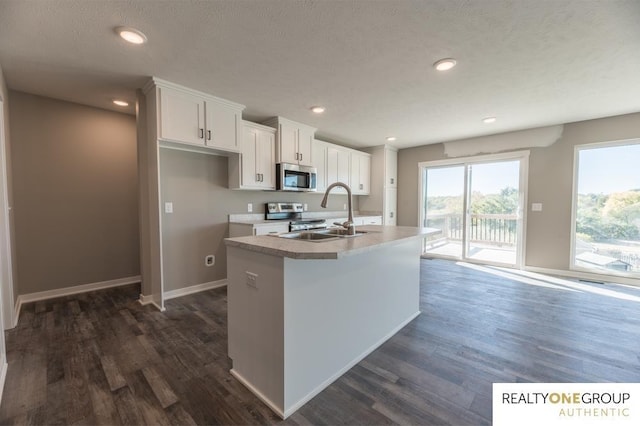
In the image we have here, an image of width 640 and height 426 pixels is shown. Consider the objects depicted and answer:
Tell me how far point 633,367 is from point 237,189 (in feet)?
13.5

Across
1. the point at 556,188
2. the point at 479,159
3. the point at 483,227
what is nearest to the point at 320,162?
the point at 479,159

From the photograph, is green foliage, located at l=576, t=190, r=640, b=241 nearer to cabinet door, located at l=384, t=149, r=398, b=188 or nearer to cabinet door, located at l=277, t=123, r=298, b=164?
cabinet door, located at l=384, t=149, r=398, b=188

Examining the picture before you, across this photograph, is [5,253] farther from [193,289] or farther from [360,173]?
[360,173]

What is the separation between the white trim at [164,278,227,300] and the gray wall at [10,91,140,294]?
3.44 ft

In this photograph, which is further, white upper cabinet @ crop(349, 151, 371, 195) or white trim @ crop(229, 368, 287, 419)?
white upper cabinet @ crop(349, 151, 371, 195)

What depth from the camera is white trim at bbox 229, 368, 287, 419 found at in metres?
1.48

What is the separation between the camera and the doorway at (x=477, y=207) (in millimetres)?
4762

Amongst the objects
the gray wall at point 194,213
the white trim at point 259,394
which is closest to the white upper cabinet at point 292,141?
the gray wall at point 194,213

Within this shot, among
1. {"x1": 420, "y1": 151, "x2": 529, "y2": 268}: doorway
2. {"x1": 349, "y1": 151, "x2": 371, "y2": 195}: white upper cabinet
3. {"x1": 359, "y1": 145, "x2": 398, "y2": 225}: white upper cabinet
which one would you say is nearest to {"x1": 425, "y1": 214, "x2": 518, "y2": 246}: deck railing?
{"x1": 420, "y1": 151, "x2": 529, "y2": 268}: doorway

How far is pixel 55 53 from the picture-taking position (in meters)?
2.24

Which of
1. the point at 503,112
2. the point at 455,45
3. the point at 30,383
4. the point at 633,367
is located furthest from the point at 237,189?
the point at 633,367

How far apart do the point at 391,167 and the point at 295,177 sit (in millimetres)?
2638

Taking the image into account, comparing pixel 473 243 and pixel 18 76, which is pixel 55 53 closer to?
pixel 18 76

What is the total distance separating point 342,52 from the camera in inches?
88.4
